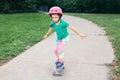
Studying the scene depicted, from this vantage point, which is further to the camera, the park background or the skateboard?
the park background

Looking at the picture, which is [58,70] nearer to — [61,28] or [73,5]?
[61,28]

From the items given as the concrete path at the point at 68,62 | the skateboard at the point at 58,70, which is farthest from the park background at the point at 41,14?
the skateboard at the point at 58,70

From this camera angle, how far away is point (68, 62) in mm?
7211

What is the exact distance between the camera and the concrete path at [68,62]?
611 centimetres

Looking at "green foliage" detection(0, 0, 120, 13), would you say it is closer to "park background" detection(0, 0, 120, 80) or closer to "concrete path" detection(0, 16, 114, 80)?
"park background" detection(0, 0, 120, 80)

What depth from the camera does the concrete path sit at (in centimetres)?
611

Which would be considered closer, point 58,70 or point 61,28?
point 58,70

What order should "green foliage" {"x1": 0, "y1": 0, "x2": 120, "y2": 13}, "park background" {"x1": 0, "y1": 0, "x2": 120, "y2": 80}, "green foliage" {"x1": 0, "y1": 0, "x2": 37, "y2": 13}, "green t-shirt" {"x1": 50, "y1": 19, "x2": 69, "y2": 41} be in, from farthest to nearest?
"green foliage" {"x1": 0, "y1": 0, "x2": 120, "y2": 13} < "green foliage" {"x1": 0, "y1": 0, "x2": 37, "y2": 13} < "park background" {"x1": 0, "y1": 0, "x2": 120, "y2": 80} < "green t-shirt" {"x1": 50, "y1": 19, "x2": 69, "y2": 41}

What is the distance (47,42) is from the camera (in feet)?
32.6

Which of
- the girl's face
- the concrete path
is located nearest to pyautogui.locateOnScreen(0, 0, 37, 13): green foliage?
the concrete path

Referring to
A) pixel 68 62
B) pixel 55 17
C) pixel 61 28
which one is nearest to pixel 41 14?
pixel 68 62

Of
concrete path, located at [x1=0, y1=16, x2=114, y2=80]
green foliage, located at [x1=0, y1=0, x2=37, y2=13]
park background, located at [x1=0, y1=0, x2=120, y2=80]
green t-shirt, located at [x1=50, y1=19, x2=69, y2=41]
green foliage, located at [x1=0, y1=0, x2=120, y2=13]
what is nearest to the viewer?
concrete path, located at [x1=0, y1=16, x2=114, y2=80]

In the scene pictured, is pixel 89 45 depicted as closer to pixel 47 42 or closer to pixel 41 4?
pixel 47 42

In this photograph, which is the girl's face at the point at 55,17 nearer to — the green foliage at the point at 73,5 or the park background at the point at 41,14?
the park background at the point at 41,14
